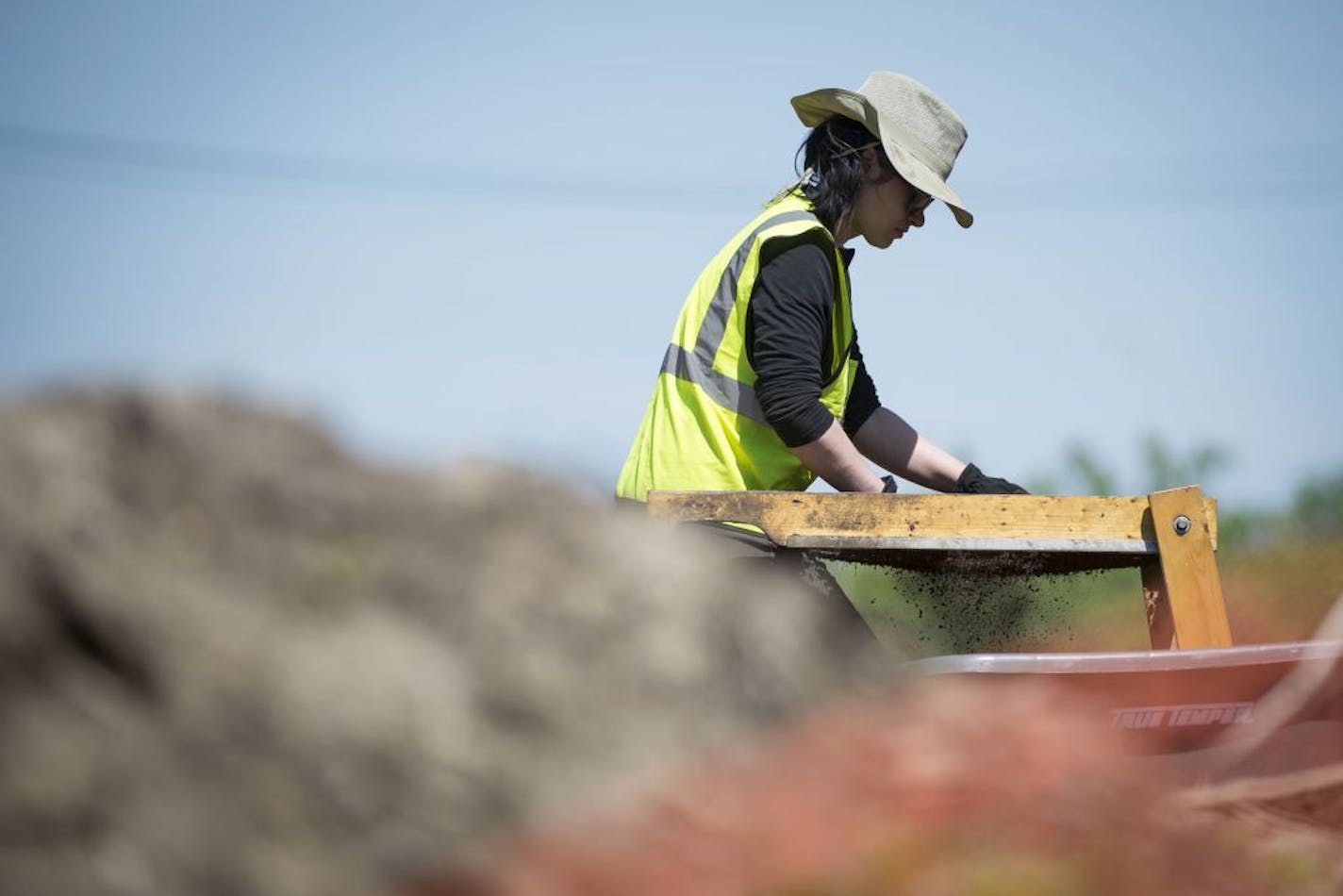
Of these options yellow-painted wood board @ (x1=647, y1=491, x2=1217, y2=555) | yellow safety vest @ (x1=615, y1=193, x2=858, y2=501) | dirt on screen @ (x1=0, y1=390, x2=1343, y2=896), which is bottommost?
→ dirt on screen @ (x1=0, y1=390, x2=1343, y2=896)

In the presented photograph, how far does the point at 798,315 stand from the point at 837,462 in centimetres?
47

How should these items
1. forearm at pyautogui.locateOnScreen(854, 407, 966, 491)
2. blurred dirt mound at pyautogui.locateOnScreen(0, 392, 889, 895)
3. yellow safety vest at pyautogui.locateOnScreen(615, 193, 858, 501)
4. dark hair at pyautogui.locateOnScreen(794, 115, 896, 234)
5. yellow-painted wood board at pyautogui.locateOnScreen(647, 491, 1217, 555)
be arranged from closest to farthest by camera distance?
1. blurred dirt mound at pyautogui.locateOnScreen(0, 392, 889, 895)
2. yellow-painted wood board at pyautogui.locateOnScreen(647, 491, 1217, 555)
3. yellow safety vest at pyautogui.locateOnScreen(615, 193, 858, 501)
4. dark hair at pyautogui.locateOnScreen(794, 115, 896, 234)
5. forearm at pyautogui.locateOnScreen(854, 407, 966, 491)

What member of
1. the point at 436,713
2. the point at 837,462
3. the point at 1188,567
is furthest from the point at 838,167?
the point at 436,713

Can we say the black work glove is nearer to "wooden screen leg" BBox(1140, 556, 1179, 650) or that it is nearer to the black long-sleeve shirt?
"wooden screen leg" BBox(1140, 556, 1179, 650)

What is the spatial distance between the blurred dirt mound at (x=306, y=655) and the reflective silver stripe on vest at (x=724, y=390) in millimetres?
2006

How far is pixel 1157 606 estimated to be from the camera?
372 cm

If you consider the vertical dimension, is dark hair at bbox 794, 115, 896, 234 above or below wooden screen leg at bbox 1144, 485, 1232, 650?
above

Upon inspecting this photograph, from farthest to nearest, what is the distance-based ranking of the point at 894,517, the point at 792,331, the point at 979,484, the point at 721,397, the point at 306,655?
the point at 979,484 < the point at 721,397 < the point at 792,331 < the point at 894,517 < the point at 306,655

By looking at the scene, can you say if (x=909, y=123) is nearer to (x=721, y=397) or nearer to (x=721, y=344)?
(x=721, y=344)

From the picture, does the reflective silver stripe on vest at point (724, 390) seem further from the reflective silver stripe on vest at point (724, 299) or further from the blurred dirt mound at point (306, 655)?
the blurred dirt mound at point (306, 655)

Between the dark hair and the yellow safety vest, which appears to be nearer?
the yellow safety vest

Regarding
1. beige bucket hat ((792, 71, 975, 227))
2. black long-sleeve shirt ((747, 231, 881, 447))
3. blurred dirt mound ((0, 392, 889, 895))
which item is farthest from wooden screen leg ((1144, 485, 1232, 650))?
A: blurred dirt mound ((0, 392, 889, 895))

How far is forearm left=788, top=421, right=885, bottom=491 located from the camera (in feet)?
12.2

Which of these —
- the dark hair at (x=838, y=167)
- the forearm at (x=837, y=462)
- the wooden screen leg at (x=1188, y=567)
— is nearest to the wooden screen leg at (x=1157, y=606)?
the wooden screen leg at (x=1188, y=567)
